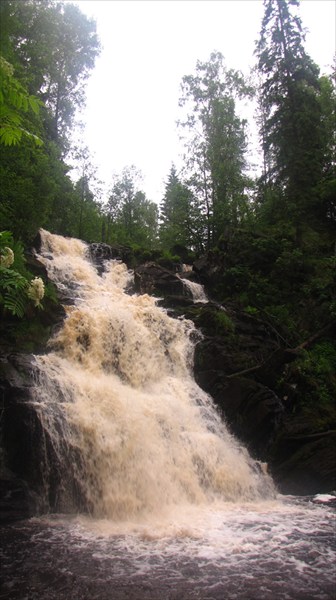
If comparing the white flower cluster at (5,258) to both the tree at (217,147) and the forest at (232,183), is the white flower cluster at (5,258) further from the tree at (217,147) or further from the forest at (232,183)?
the tree at (217,147)

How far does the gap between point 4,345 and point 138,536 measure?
5.89 m

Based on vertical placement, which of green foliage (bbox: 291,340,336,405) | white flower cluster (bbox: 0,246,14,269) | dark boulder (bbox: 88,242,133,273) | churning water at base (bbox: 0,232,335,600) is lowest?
churning water at base (bbox: 0,232,335,600)

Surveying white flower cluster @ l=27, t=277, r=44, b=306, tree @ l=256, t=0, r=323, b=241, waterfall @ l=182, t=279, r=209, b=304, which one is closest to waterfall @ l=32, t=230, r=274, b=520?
white flower cluster @ l=27, t=277, r=44, b=306

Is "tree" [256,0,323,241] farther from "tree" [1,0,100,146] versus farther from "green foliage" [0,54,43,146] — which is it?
"green foliage" [0,54,43,146]

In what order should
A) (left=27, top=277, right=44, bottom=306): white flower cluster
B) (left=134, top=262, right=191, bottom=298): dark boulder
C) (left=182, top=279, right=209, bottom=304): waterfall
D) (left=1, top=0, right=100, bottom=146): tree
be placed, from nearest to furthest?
(left=27, top=277, right=44, bottom=306): white flower cluster
(left=134, top=262, right=191, bottom=298): dark boulder
(left=182, top=279, right=209, bottom=304): waterfall
(left=1, top=0, right=100, bottom=146): tree

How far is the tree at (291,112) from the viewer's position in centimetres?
2044

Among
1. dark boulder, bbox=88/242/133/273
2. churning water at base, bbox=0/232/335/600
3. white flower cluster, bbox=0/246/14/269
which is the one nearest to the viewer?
white flower cluster, bbox=0/246/14/269

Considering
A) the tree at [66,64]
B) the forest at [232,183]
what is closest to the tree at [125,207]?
the forest at [232,183]

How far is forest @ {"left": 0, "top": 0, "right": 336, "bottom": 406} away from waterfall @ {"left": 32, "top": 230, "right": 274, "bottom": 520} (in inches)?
87.1

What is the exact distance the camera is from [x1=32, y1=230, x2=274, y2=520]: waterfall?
27.4 feet

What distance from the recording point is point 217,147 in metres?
28.0

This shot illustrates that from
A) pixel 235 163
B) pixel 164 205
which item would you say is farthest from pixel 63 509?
pixel 164 205

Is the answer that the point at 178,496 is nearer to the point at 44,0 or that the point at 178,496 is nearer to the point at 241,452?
the point at 241,452

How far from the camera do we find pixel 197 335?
14711 mm
